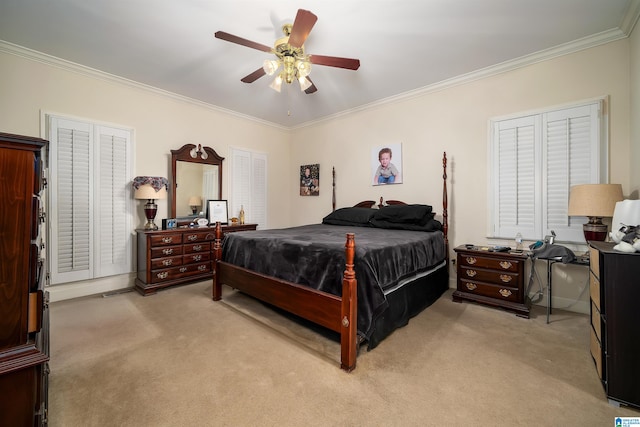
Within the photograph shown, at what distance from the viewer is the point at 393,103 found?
418 cm

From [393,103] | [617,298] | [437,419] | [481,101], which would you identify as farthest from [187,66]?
[617,298]

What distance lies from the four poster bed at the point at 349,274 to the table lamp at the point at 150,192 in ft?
3.87

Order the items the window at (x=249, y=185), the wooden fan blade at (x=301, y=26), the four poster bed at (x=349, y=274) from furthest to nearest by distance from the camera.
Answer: the window at (x=249, y=185) < the four poster bed at (x=349, y=274) < the wooden fan blade at (x=301, y=26)

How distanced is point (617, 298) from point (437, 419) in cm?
124

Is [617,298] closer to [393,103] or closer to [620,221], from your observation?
[620,221]

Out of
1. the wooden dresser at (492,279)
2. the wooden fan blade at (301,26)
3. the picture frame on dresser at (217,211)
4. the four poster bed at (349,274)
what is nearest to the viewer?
the wooden fan blade at (301,26)

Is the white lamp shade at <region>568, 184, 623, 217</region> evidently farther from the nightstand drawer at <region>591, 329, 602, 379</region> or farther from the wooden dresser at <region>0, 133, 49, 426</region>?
the wooden dresser at <region>0, 133, 49, 426</region>

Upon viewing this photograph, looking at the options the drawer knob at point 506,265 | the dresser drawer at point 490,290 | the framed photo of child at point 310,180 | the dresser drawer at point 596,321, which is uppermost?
the framed photo of child at point 310,180

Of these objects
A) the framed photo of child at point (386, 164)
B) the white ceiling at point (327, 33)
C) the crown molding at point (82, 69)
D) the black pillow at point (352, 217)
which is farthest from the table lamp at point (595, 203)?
the crown molding at point (82, 69)

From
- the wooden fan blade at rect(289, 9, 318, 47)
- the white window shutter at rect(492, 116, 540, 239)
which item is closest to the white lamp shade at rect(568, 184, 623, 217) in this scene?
the white window shutter at rect(492, 116, 540, 239)

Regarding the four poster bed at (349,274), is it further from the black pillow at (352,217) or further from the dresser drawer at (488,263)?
the black pillow at (352,217)

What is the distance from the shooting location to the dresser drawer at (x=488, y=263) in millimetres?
2761

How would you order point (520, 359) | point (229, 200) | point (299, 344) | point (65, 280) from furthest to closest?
1. point (229, 200)
2. point (65, 280)
3. point (299, 344)
4. point (520, 359)

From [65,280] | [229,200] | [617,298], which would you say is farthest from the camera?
[229,200]
